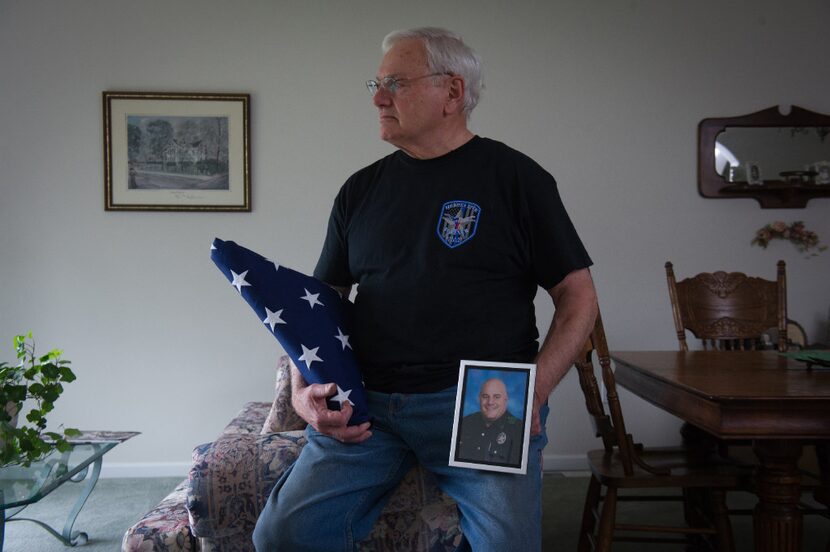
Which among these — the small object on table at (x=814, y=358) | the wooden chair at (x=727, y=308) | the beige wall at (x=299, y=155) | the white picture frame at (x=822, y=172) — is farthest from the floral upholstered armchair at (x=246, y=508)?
the white picture frame at (x=822, y=172)

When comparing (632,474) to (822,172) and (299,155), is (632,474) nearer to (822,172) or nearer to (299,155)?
(299,155)

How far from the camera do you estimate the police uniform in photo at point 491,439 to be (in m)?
1.28

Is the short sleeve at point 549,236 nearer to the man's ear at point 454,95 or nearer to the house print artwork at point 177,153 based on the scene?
the man's ear at point 454,95

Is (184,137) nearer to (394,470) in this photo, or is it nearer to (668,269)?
(668,269)

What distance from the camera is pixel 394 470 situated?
1.48 m

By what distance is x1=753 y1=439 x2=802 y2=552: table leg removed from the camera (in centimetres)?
182

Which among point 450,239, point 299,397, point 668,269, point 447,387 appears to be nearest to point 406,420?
point 447,387

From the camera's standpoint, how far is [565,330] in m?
1.44

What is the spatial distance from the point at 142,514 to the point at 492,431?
226 centimetres

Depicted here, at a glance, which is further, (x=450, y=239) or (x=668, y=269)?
(x=668, y=269)

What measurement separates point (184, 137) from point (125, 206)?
46 centimetres

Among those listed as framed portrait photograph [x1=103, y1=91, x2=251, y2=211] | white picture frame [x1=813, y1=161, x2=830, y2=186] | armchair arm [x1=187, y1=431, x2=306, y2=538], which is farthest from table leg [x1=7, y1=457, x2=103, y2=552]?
white picture frame [x1=813, y1=161, x2=830, y2=186]

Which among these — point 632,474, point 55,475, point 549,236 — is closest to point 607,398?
point 632,474

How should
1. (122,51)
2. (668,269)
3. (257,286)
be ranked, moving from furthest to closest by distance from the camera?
(122,51), (668,269), (257,286)
